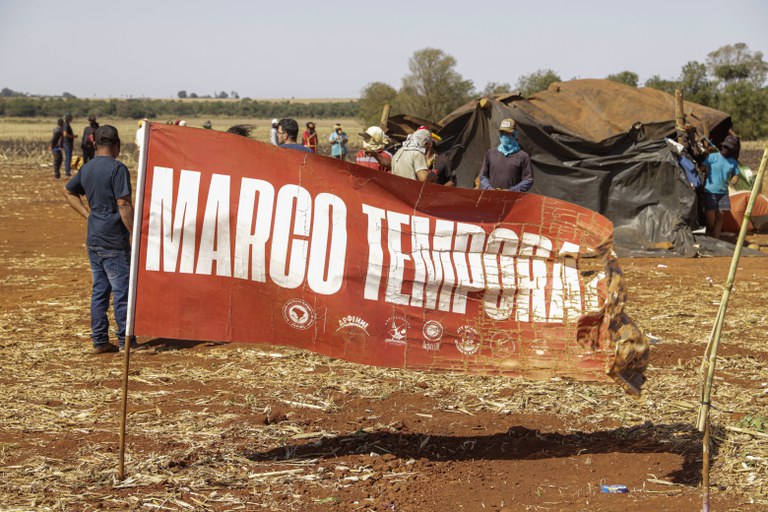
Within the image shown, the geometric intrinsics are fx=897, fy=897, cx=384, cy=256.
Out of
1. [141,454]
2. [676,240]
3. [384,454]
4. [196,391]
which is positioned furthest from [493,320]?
[676,240]

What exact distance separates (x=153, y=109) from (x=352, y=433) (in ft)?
423

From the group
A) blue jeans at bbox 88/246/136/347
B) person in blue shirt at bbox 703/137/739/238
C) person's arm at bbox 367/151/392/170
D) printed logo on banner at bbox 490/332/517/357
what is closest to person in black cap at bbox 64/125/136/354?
blue jeans at bbox 88/246/136/347

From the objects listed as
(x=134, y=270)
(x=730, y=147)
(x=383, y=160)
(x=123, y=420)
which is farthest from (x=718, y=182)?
(x=123, y=420)

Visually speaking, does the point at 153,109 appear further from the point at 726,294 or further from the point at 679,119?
the point at 726,294

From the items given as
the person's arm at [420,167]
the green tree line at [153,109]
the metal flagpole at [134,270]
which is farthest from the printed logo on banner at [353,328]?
the green tree line at [153,109]

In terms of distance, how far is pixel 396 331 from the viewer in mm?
5258

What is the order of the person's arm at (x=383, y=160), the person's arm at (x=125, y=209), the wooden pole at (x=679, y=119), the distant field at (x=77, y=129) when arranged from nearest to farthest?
the person's arm at (x=125, y=209), the person's arm at (x=383, y=160), the wooden pole at (x=679, y=119), the distant field at (x=77, y=129)

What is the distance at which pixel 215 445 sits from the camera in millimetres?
5641

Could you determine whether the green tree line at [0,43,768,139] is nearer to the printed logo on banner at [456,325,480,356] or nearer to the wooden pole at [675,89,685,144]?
the wooden pole at [675,89,685,144]

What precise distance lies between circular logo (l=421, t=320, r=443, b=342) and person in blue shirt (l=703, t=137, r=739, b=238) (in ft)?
34.0

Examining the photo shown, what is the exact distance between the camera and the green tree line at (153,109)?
110675 millimetres

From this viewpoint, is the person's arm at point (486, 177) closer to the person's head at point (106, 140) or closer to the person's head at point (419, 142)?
the person's head at point (419, 142)

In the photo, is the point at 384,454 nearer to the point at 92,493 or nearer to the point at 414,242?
the point at 414,242

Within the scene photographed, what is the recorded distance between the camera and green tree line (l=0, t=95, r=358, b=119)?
111 meters
